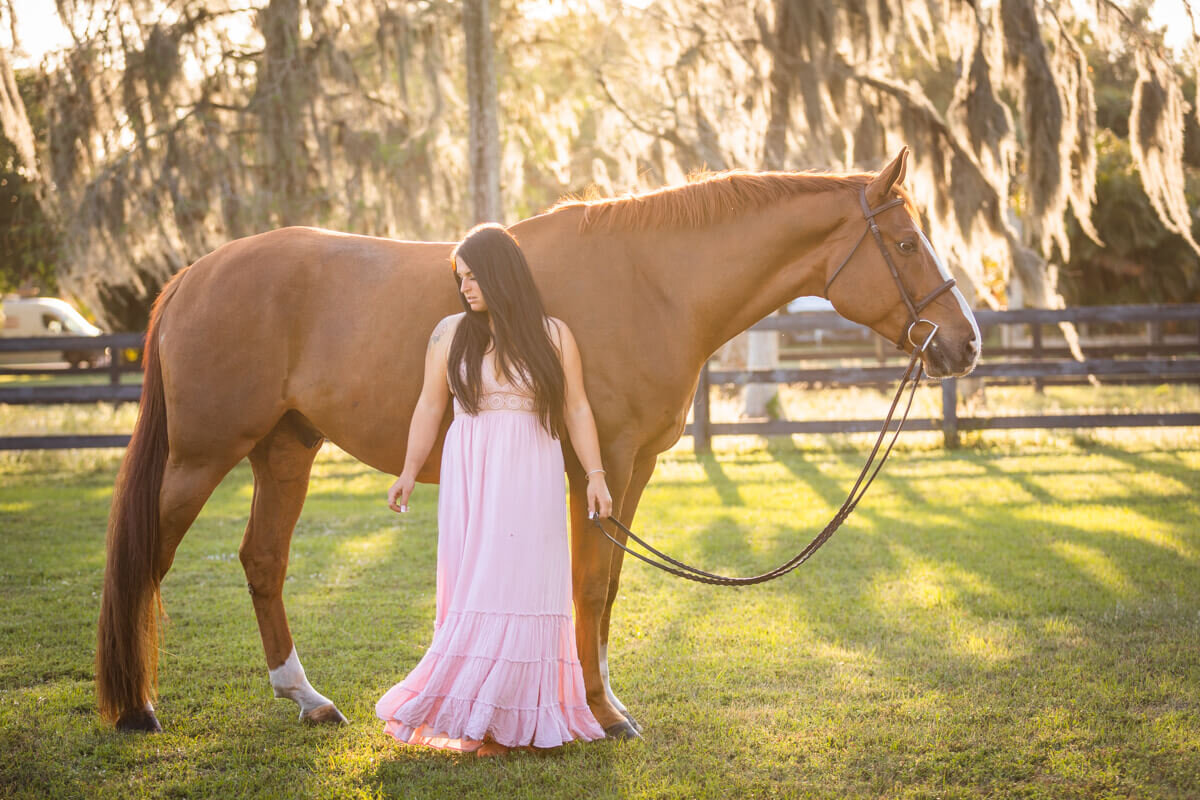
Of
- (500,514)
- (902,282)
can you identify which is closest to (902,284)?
(902,282)

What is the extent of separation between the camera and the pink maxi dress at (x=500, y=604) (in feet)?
10.1

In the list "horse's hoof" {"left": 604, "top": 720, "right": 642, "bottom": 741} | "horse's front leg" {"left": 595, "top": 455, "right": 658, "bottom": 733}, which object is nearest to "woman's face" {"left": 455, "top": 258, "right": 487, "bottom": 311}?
"horse's front leg" {"left": 595, "top": 455, "right": 658, "bottom": 733}

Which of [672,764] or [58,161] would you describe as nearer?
[672,764]

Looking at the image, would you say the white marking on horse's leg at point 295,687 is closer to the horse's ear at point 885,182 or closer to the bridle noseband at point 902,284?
the bridle noseband at point 902,284

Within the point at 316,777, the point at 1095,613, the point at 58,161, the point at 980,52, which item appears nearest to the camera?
the point at 316,777

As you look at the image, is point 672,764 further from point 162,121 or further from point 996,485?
point 162,121

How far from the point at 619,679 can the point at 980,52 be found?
8.03 m

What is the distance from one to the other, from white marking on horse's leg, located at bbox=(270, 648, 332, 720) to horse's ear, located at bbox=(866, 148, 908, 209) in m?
2.79

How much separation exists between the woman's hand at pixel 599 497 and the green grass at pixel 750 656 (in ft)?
2.73

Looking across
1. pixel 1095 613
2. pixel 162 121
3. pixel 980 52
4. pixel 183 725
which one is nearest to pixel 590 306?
pixel 183 725

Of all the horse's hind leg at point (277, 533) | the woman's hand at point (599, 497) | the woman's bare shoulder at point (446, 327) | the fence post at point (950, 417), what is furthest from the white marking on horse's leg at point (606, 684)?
the fence post at point (950, 417)

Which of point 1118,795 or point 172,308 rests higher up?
point 172,308

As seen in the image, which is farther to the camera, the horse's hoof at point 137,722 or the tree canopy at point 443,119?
the tree canopy at point 443,119

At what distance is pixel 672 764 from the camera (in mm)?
3105
